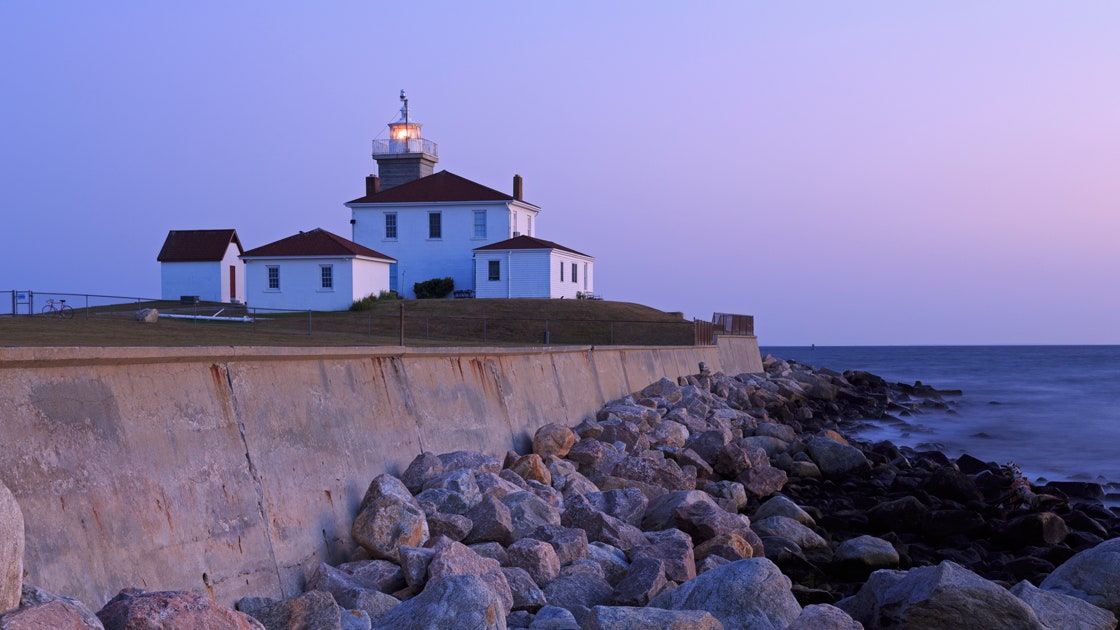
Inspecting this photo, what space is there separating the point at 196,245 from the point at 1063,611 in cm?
4174

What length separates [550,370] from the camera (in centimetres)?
1598

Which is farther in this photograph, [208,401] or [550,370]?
[550,370]

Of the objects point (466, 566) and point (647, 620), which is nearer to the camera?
point (647, 620)

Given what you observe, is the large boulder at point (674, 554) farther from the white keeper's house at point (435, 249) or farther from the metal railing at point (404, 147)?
the metal railing at point (404, 147)

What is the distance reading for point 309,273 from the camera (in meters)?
36.6

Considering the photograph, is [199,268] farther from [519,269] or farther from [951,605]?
[951,605]

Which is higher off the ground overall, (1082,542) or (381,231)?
(381,231)

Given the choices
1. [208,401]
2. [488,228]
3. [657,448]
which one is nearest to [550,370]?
[657,448]

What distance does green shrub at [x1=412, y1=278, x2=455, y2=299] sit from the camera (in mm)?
41688

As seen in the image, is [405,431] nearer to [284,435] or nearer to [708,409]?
[284,435]

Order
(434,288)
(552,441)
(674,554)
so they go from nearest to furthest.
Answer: (674,554), (552,441), (434,288)

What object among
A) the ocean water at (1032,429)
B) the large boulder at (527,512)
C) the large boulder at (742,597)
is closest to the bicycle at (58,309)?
the large boulder at (527,512)

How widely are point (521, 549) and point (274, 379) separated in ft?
8.09

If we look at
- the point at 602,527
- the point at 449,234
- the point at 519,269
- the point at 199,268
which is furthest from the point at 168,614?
the point at 199,268
